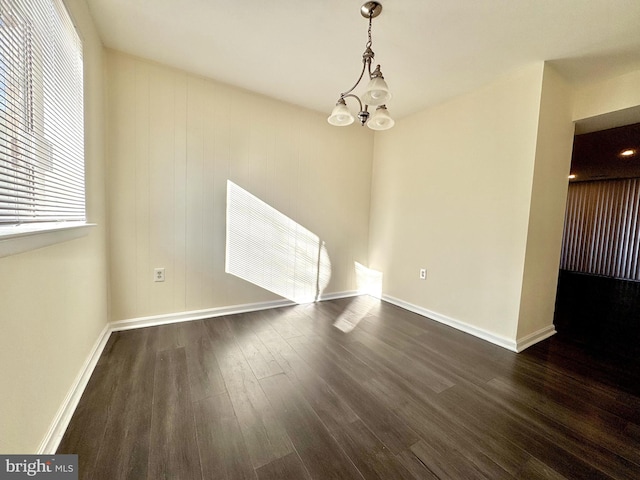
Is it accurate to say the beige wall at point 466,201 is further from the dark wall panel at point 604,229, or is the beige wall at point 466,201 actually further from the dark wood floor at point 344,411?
the dark wall panel at point 604,229

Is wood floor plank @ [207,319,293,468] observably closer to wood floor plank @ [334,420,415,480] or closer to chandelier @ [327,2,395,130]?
wood floor plank @ [334,420,415,480]

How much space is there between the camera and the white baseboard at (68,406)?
3.62 ft

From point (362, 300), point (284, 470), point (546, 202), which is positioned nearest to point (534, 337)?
point (546, 202)

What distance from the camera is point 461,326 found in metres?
2.64

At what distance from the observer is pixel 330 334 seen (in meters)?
2.43

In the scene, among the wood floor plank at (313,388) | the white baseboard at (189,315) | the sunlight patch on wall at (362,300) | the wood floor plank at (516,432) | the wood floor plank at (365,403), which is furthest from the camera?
the sunlight patch on wall at (362,300)

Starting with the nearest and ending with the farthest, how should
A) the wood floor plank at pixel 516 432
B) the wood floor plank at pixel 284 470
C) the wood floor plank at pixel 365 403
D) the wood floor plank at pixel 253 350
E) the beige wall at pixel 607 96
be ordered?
the wood floor plank at pixel 284 470 → the wood floor plank at pixel 516 432 → the wood floor plank at pixel 365 403 → the wood floor plank at pixel 253 350 → the beige wall at pixel 607 96

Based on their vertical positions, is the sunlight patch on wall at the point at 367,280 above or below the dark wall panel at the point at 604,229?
below

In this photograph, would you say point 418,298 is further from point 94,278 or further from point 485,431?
point 94,278

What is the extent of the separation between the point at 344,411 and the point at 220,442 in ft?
2.20

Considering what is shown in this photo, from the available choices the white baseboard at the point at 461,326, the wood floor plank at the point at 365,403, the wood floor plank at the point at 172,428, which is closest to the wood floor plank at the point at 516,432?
the wood floor plank at the point at 365,403

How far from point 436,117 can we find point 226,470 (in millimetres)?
3494

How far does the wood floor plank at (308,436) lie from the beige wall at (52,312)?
41.2 inches
